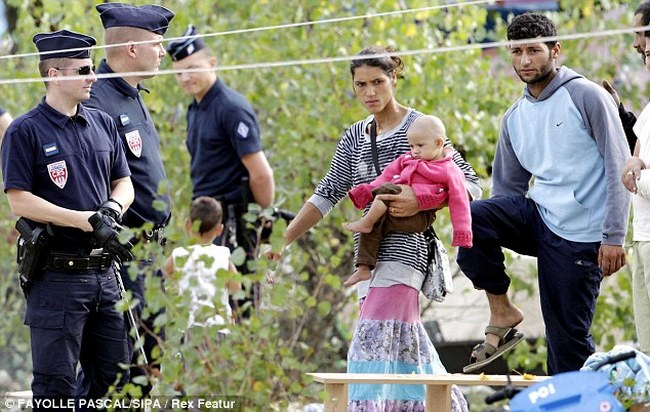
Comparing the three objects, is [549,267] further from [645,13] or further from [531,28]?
[645,13]

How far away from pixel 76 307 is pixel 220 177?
2174 mm

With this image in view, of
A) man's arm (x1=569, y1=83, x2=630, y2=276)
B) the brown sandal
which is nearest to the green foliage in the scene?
the brown sandal

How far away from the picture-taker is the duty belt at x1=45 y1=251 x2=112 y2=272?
18.2 feet

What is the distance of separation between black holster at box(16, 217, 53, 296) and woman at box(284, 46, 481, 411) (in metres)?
0.97

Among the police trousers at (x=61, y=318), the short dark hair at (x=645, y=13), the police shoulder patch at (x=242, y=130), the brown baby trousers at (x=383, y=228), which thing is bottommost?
the police trousers at (x=61, y=318)

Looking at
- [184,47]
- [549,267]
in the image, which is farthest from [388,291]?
[184,47]

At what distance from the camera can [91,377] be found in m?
5.83

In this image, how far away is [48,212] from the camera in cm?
549

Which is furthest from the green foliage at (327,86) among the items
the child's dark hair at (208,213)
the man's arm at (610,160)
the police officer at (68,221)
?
the man's arm at (610,160)

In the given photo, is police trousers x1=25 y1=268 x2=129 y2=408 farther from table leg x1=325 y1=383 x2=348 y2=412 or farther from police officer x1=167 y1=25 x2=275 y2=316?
police officer x1=167 y1=25 x2=275 y2=316

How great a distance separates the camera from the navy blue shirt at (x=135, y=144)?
6.28 metres

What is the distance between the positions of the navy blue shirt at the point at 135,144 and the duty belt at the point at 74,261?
619 mm

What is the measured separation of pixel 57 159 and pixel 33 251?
381 millimetres

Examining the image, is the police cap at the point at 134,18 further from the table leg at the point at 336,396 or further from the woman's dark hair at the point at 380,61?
the table leg at the point at 336,396
